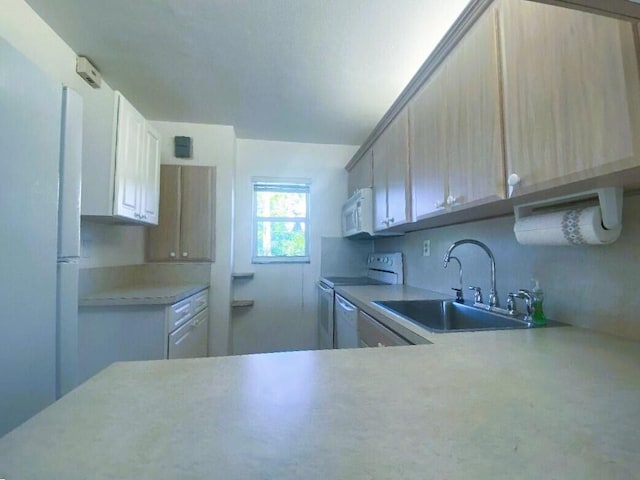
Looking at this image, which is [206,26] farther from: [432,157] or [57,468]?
[57,468]

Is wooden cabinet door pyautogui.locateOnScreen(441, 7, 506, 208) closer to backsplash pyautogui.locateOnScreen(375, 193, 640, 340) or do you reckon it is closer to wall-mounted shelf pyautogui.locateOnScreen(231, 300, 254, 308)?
backsplash pyautogui.locateOnScreen(375, 193, 640, 340)

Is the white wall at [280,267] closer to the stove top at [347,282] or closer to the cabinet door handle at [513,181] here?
the stove top at [347,282]

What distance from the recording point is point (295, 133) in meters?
3.30

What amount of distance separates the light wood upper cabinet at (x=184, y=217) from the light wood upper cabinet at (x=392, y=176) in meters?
1.66

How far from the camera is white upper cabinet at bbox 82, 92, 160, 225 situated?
1967mm

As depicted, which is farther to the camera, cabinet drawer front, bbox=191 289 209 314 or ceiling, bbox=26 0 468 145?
cabinet drawer front, bbox=191 289 209 314

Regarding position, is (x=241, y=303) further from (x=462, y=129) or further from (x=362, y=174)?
(x=462, y=129)

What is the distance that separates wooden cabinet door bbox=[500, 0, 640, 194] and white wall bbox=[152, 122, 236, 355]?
2602 millimetres

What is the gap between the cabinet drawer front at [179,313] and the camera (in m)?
2.06

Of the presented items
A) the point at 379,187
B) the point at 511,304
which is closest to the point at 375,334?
the point at 511,304

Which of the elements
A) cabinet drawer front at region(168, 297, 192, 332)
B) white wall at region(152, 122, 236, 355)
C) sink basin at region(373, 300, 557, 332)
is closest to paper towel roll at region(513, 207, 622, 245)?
sink basin at region(373, 300, 557, 332)

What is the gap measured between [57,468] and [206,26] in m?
2.07

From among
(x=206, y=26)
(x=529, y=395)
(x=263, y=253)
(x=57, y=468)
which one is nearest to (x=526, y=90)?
(x=529, y=395)

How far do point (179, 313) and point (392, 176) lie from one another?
1807mm
